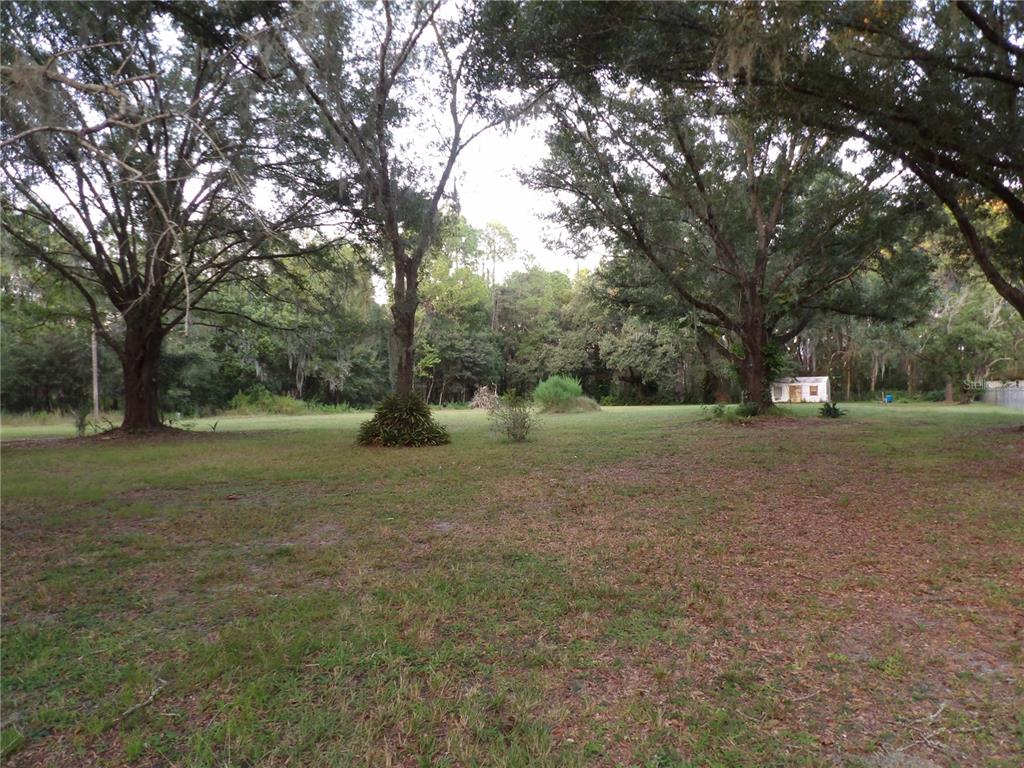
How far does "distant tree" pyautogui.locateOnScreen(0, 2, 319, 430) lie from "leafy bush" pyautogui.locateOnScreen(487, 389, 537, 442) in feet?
17.8

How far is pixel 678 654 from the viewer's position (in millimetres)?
2707

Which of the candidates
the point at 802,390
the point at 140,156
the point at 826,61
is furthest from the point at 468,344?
the point at 826,61

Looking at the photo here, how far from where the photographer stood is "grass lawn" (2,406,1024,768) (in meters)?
2.11

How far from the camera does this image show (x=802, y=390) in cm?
3891

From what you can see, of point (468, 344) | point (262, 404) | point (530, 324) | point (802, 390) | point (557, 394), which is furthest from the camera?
point (530, 324)

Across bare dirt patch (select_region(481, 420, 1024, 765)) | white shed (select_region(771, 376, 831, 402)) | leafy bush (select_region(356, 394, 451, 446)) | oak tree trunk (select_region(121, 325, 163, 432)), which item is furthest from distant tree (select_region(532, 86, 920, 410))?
white shed (select_region(771, 376, 831, 402))

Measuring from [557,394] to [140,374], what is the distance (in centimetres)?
1501

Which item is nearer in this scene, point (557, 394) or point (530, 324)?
point (557, 394)

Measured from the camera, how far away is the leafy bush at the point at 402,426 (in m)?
11.7

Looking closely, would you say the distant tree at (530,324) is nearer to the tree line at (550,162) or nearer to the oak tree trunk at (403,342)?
the tree line at (550,162)

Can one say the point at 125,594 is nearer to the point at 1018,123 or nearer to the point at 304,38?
the point at 304,38

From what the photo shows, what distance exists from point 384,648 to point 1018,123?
31.8 ft

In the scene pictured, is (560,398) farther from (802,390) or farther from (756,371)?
(802,390)

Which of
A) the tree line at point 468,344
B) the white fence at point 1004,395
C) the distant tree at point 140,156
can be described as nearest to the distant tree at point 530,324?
the tree line at point 468,344
